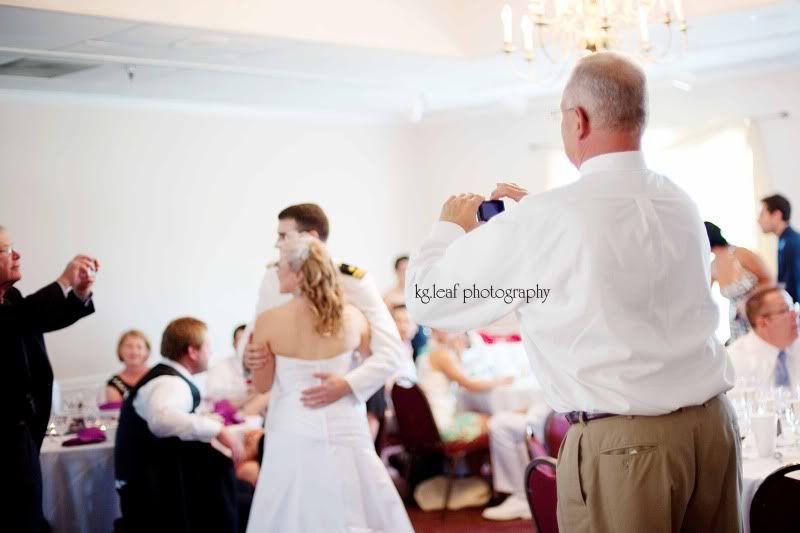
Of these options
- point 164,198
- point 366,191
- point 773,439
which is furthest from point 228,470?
point 366,191

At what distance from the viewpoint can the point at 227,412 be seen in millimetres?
5883

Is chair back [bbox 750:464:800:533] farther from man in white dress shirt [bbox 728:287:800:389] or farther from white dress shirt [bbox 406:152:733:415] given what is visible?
man in white dress shirt [bbox 728:287:800:389]

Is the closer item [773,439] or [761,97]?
[773,439]

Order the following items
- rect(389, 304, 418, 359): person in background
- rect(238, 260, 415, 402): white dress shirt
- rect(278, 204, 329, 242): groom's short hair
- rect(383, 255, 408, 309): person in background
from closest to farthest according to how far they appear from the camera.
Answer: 1. rect(238, 260, 415, 402): white dress shirt
2. rect(278, 204, 329, 242): groom's short hair
3. rect(389, 304, 418, 359): person in background
4. rect(383, 255, 408, 309): person in background

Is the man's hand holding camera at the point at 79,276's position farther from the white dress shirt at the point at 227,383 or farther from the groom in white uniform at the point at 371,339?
the white dress shirt at the point at 227,383

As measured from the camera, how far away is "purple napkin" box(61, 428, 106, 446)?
15.9ft

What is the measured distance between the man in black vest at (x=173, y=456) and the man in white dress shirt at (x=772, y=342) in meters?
2.29

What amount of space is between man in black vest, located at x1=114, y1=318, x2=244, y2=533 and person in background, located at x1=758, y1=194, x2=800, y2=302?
16.2ft

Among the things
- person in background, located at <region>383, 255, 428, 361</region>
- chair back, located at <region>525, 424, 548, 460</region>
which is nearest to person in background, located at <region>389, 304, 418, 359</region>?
person in background, located at <region>383, 255, 428, 361</region>

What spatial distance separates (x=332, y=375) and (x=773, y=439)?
1.58 meters

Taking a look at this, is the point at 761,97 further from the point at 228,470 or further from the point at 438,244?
the point at 438,244

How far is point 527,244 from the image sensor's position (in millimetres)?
2121

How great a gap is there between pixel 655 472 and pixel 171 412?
2645 mm

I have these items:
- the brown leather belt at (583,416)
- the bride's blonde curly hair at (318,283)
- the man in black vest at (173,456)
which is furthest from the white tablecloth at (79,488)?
the brown leather belt at (583,416)
